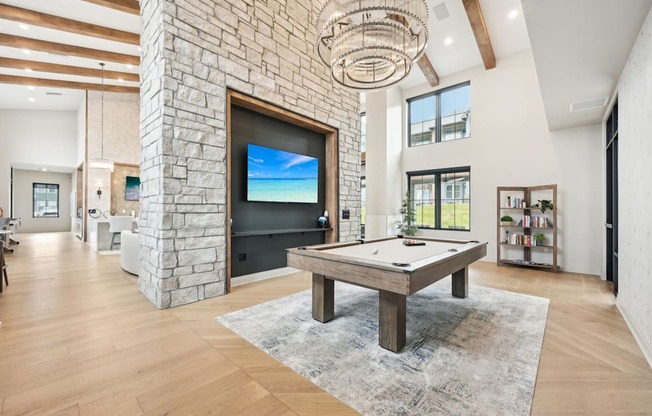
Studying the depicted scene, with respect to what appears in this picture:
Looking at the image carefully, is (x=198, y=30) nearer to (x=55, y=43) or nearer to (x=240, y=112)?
(x=240, y=112)

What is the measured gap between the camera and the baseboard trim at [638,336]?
2059 mm

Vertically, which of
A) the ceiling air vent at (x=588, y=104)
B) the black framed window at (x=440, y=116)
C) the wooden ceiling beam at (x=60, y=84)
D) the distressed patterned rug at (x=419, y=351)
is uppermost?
the wooden ceiling beam at (x=60, y=84)

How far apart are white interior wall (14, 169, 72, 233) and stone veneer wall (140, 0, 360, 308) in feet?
43.6

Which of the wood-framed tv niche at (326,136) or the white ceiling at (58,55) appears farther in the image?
the white ceiling at (58,55)

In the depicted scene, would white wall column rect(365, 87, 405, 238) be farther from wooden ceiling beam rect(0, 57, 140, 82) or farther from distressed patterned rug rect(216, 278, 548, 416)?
wooden ceiling beam rect(0, 57, 140, 82)

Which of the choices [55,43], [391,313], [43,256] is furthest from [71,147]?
[391,313]

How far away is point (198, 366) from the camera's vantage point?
1915 mm

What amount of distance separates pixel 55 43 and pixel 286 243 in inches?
278

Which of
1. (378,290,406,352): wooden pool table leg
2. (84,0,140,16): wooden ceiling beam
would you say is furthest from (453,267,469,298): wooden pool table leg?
(84,0,140,16): wooden ceiling beam

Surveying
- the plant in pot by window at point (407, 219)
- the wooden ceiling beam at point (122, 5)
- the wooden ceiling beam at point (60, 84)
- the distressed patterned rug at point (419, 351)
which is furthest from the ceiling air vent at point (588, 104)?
the wooden ceiling beam at point (60, 84)

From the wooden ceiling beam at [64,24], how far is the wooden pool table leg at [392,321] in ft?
24.4

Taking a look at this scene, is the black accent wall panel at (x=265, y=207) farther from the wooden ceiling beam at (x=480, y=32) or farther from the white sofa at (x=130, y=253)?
the wooden ceiling beam at (x=480, y=32)

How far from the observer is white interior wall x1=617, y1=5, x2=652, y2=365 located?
2.21 m

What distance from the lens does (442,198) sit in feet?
22.6
